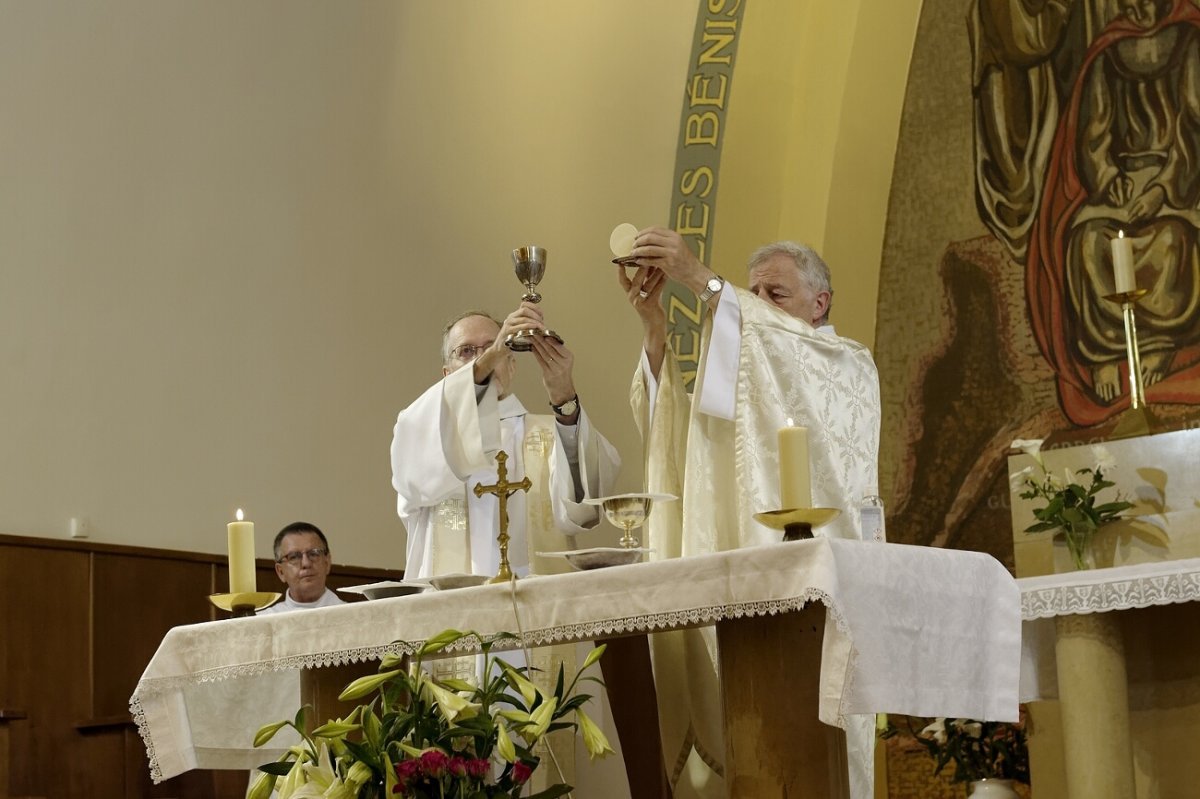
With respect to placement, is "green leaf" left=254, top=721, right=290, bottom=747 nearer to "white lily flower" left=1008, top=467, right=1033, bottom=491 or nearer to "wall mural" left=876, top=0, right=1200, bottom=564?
"white lily flower" left=1008, top=467, right=1033, bottom=491

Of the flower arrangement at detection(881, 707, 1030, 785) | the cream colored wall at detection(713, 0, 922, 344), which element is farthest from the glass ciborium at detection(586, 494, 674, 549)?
the cream colored wall at detection(713, 0, 922, 344)

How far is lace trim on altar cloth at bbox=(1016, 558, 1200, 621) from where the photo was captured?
450 cm

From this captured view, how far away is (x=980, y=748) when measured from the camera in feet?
18.2

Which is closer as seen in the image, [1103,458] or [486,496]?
[486,496]

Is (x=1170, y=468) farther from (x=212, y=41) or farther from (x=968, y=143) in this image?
(x=212, y=41)

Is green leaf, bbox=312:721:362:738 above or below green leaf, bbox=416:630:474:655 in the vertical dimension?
below

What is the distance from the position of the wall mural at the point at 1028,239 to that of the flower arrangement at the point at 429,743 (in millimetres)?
5063

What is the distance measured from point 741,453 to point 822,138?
4297 mm

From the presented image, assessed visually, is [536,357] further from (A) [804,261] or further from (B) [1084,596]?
(B) [1084,596]

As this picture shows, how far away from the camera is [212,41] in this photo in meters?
7.00

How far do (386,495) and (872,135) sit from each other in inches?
118

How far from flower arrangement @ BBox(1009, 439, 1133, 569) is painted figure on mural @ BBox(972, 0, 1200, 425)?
1.61 metres

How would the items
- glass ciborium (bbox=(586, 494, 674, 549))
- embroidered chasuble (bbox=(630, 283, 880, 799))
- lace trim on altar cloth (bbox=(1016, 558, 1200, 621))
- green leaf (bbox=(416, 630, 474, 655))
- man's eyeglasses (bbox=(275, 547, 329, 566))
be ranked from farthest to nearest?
man's eyeglasses (bbox=(275, 547, 329, 566)) < lace trim on altar cloth (bbox=(1016, 558, 1200, 621)) < embroidered chasuble (bbox=(630, 283, 880, 799)) < glass ciborium (bbox=(586, 494, 674, 549)) < green leaf (bbox=(416, 630, 474, 655))

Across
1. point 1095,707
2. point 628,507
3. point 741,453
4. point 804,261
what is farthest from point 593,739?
point 1095,707
